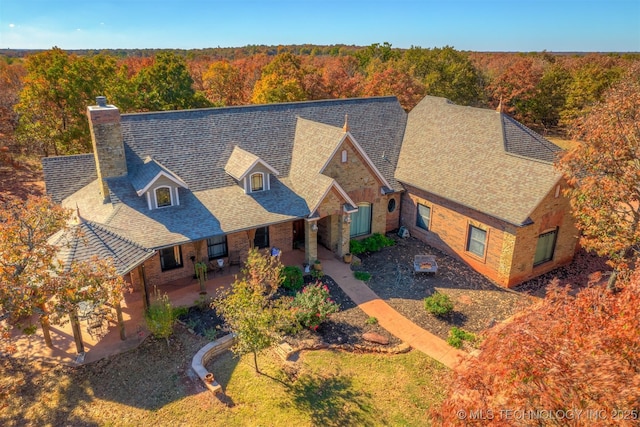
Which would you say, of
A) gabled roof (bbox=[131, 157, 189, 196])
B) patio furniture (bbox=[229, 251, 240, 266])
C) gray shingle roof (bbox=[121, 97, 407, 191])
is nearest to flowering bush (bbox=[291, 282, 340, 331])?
patio furniture (bbox=[229, 251, 240, 266])

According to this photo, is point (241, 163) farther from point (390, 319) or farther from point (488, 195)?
point (488, 195)

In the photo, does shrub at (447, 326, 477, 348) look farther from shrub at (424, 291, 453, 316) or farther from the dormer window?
the dormer window

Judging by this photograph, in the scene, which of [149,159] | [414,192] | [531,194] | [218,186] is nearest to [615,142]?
[531,194]

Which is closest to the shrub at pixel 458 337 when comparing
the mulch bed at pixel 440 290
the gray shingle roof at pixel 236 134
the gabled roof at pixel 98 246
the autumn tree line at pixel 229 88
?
the mulch bed at pixel 440 290

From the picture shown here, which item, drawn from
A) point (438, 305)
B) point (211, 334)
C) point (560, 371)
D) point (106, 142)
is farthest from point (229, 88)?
point (560, 371)

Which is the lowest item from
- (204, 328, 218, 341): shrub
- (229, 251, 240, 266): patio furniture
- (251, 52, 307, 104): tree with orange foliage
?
(204, 328, 218, 341): shrub

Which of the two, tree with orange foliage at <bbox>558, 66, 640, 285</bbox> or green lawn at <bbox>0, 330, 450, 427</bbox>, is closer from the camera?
green lawn at <bbox>0, 330, 450, 427</bbox>
